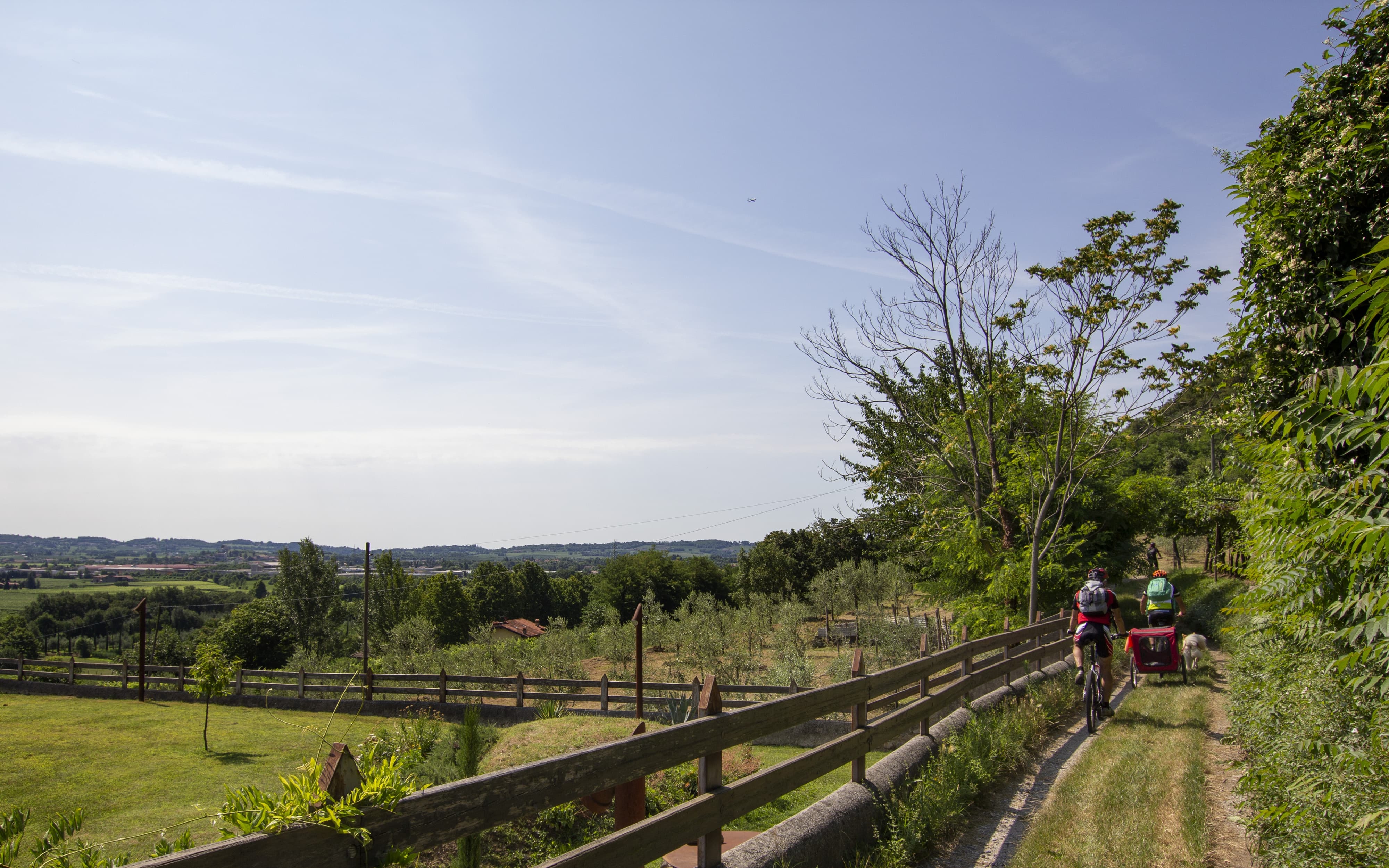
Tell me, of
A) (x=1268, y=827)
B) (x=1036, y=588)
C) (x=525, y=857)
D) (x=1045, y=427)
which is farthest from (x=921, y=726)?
(x=1045, y=427)

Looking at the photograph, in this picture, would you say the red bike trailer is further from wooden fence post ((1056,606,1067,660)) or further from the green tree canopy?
the green tree canopy

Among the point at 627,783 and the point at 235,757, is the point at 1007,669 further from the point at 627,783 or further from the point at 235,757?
the point at 235,757

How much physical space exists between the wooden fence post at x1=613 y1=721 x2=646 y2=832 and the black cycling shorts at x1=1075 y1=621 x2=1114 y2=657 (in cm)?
659

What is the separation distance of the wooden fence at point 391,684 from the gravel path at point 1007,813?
636 cm

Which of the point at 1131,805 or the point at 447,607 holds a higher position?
the point at 1131,805

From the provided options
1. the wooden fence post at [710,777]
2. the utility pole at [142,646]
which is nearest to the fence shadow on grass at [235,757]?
the utility pole at [142,646]

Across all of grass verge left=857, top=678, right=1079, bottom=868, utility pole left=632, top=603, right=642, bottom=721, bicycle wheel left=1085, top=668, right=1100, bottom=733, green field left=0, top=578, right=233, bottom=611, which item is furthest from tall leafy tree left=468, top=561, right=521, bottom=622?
grass verge left=857, top=678, right=1079, bottom=868

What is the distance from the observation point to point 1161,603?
38.7ft

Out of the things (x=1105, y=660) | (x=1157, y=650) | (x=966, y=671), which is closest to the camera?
(x=966, y=671)

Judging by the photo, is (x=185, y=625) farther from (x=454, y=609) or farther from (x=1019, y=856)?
(x=1019, y=856)

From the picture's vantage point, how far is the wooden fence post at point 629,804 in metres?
5.02

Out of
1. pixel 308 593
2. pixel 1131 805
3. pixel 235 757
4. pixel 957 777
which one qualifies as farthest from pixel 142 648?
pixel 308 593

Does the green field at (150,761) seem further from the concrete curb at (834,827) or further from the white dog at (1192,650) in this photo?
the white dog at (1192,650)

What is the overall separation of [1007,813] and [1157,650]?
6.84m
